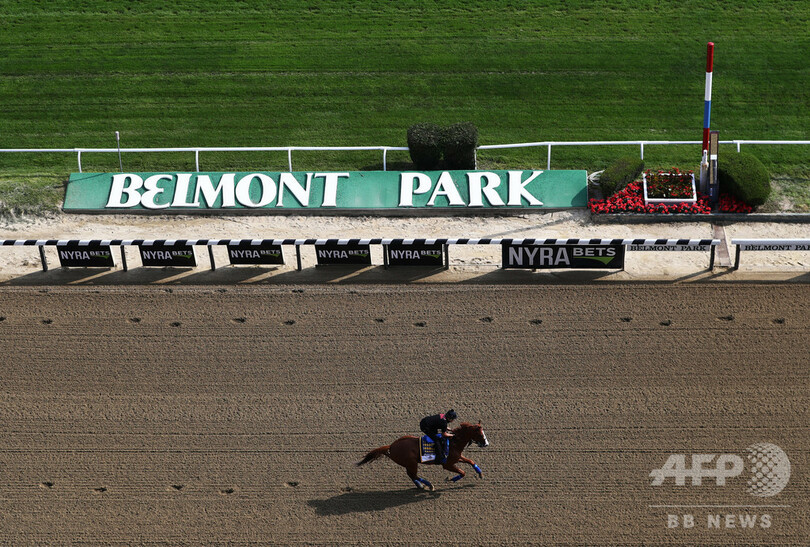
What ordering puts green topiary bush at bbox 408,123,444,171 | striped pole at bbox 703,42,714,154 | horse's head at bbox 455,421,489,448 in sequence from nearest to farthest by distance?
horse's head at bbox 455,421,489,448
striped pole at bbox 703,42,714,154
green topiary bush at bbox 408,123,444,171

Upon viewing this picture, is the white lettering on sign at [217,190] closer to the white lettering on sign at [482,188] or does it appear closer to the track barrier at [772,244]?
the white lettering on sign at [482,188]

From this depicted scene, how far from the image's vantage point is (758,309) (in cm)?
1650

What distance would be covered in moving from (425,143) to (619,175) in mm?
4400

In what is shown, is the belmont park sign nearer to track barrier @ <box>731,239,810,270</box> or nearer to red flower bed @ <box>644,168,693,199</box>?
red flower bed @ <box>644,168,693,199</box>

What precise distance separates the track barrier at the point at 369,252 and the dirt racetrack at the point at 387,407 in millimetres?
799

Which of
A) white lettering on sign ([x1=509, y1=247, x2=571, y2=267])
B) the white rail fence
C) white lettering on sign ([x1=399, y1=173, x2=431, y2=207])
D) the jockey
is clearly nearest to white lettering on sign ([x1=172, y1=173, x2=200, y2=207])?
the white rail fence

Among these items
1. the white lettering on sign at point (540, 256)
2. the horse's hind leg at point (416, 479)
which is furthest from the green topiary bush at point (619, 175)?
the horse's hind leg at point (416, 479)

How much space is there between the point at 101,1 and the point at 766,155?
63.6 ft

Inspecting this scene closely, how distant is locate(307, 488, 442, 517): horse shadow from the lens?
12.9 metres

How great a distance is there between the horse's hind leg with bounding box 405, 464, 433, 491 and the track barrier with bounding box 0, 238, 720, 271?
19.3 feet

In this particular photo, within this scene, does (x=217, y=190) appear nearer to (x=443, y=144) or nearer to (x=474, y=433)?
(x=443, y=144)

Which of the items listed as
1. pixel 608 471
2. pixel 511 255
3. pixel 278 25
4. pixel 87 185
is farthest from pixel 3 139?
pixel 608 471

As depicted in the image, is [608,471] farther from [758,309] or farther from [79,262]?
[79,262]

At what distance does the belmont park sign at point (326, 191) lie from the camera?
19906 millimetres
